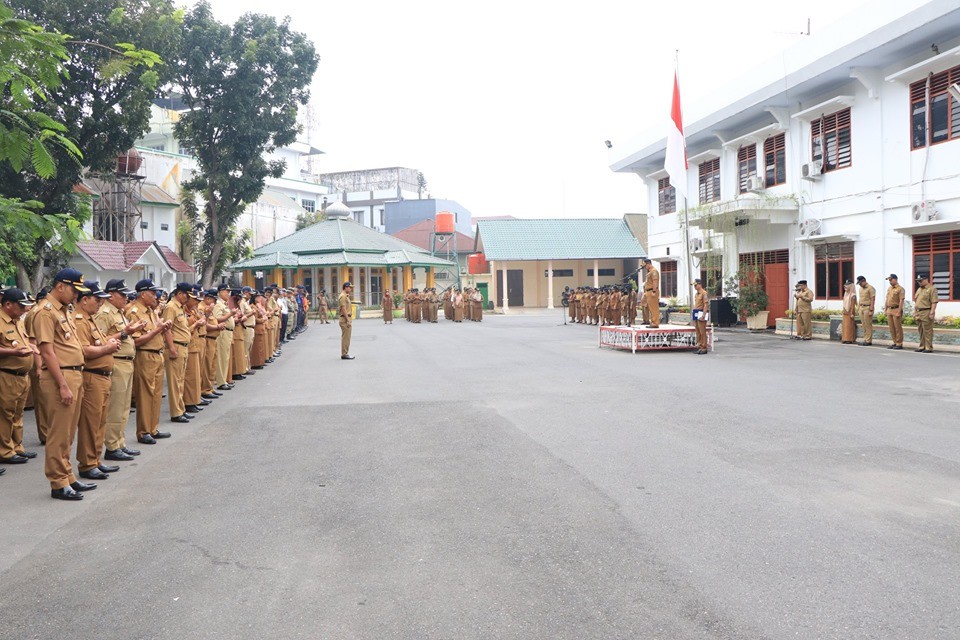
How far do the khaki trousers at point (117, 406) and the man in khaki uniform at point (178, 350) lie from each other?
1.86 metres

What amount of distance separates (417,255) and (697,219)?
85.2ft

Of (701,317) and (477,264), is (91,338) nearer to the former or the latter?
(701,317)

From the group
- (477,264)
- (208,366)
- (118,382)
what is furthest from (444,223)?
(118,382)

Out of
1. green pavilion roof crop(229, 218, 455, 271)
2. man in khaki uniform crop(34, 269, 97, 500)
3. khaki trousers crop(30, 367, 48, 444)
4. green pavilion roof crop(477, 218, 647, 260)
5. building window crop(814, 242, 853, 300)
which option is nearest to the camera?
man in khaki uniform crop(34, 269, 97, 500)

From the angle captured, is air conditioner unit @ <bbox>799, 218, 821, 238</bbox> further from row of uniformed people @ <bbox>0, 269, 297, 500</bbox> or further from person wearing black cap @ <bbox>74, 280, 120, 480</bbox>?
person wearing black cap @ <bbox>74, 280, 120, 480</bbox>

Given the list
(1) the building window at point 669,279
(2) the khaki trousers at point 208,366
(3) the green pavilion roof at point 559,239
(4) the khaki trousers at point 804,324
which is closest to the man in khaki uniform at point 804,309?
(4) the khaki trousers at point 804,324

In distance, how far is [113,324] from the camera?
782cm

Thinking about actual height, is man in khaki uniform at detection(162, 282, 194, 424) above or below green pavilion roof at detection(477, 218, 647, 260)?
below

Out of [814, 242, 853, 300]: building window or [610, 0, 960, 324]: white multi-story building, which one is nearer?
[610, 0, 960, 324]: white multi-story building

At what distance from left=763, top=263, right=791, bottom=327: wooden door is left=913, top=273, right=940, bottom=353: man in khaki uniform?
7.52 meters

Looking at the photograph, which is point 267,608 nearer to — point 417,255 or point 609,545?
point 609,545

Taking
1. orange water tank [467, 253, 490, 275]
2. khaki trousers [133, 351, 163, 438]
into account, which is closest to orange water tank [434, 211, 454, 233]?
orange water tank [467, 253, 490, 275]

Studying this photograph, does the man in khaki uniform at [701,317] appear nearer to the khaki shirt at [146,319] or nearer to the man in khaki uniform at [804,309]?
the man in khaki uniform at [804,309]

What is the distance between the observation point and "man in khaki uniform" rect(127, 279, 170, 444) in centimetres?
843
